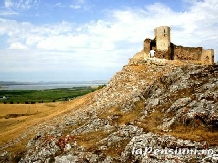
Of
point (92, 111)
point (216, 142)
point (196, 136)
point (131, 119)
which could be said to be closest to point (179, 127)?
point (196, 136)

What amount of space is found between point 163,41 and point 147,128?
100 ft

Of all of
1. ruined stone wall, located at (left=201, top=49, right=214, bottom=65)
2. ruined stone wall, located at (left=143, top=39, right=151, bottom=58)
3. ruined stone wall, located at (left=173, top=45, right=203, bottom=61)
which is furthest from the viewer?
ruined stone wall, located at (left=143, top=39, right=151, bottom=58)

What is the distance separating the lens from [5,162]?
3672cm

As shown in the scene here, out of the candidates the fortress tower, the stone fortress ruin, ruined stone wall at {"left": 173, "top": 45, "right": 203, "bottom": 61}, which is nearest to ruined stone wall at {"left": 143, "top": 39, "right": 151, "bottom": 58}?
the stone fortress ruin

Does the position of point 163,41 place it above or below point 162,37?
below

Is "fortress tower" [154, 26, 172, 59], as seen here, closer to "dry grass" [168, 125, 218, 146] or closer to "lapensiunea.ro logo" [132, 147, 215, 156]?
"dry grass" [168, 125, 218, 146]

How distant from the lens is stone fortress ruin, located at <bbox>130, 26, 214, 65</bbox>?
56875mm

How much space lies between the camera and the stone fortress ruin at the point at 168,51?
187 feet

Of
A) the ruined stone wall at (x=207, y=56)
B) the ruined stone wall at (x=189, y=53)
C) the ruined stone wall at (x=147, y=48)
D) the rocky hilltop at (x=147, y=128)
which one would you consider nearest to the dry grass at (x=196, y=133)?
the rocky hilltop at (x=147, y=128)

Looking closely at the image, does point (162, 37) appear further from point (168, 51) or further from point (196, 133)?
point (196, 133)

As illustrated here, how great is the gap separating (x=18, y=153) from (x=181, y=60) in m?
35.6

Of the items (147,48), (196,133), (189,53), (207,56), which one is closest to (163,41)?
(147,48)

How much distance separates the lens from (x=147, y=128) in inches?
1174

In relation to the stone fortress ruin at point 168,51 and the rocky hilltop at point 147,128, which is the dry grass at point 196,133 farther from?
the stone fortress ruin at point 168,51
